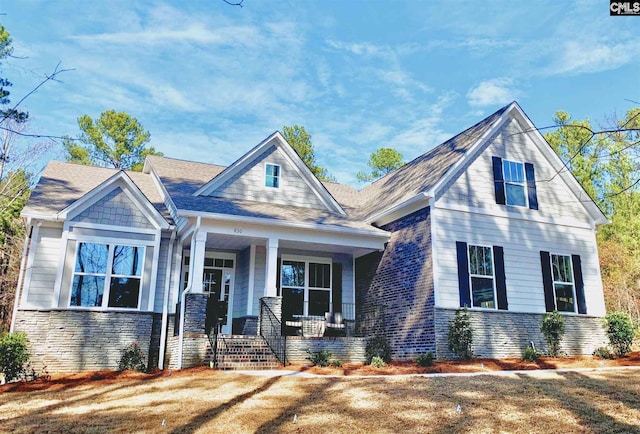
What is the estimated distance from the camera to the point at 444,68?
15.9m

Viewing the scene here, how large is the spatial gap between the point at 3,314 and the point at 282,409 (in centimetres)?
2019

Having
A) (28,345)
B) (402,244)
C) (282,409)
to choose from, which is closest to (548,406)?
(282,409)

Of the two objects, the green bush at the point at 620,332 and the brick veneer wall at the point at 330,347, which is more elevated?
the green bush at the point at 620,332

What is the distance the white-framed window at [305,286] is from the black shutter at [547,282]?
631cm

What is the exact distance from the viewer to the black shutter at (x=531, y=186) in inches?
586

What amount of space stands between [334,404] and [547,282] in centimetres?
942

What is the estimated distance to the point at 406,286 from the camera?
1376 centimetres

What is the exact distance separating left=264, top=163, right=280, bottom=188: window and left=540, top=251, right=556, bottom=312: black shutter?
8.40 meters

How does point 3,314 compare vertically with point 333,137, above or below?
below

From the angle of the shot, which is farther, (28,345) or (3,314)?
(3,314)

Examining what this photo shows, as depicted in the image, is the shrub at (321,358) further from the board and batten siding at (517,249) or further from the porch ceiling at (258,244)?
the porch ceiling at (258,244)

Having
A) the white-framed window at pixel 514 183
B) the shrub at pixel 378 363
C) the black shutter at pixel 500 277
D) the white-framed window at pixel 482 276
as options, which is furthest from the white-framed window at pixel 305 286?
the white-framed window at pixel 514 183

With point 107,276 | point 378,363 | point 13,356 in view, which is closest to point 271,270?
point 378,363

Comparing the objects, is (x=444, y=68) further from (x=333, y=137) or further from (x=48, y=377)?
(x=333, y=137)
